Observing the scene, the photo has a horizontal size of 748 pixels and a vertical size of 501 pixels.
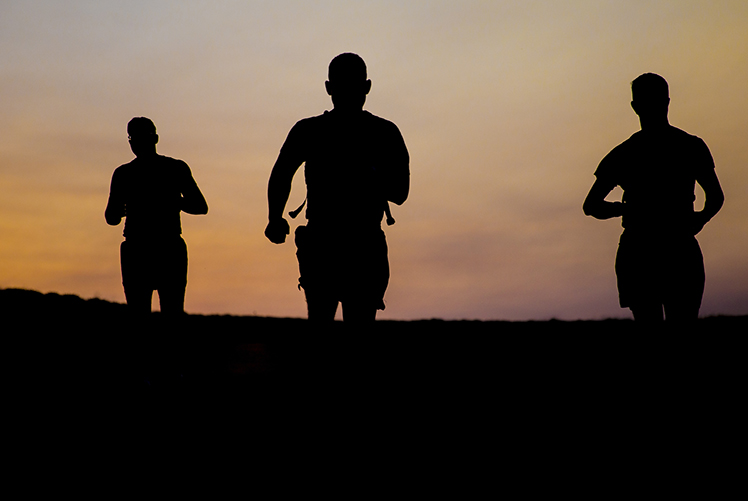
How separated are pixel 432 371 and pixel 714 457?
11.7ft

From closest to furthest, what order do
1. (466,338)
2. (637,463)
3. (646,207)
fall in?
(637,463)
(646,207)
(466,338)

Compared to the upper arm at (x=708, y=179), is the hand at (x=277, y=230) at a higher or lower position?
lower

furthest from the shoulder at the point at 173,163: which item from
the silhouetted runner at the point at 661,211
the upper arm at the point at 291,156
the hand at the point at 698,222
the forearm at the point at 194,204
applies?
the hand at the point at 698,222

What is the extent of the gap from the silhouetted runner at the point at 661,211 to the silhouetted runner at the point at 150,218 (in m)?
3.67

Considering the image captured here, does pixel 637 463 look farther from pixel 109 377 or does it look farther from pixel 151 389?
pixel 109 377

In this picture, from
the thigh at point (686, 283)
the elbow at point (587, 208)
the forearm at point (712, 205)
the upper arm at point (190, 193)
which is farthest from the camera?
the upper arm at point (190, 193)

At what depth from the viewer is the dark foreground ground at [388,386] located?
14.3 ft

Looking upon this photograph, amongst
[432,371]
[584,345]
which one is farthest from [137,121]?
[584,345]

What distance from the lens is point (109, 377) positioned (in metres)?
7.05

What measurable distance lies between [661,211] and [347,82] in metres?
2.24

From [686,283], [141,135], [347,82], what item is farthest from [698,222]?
[141,135]

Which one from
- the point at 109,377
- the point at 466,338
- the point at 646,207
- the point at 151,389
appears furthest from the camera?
the point at 466,338

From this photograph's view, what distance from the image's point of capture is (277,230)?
4.39 meters

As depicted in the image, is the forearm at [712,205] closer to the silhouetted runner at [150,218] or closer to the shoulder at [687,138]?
the shoulder at [687,138]
